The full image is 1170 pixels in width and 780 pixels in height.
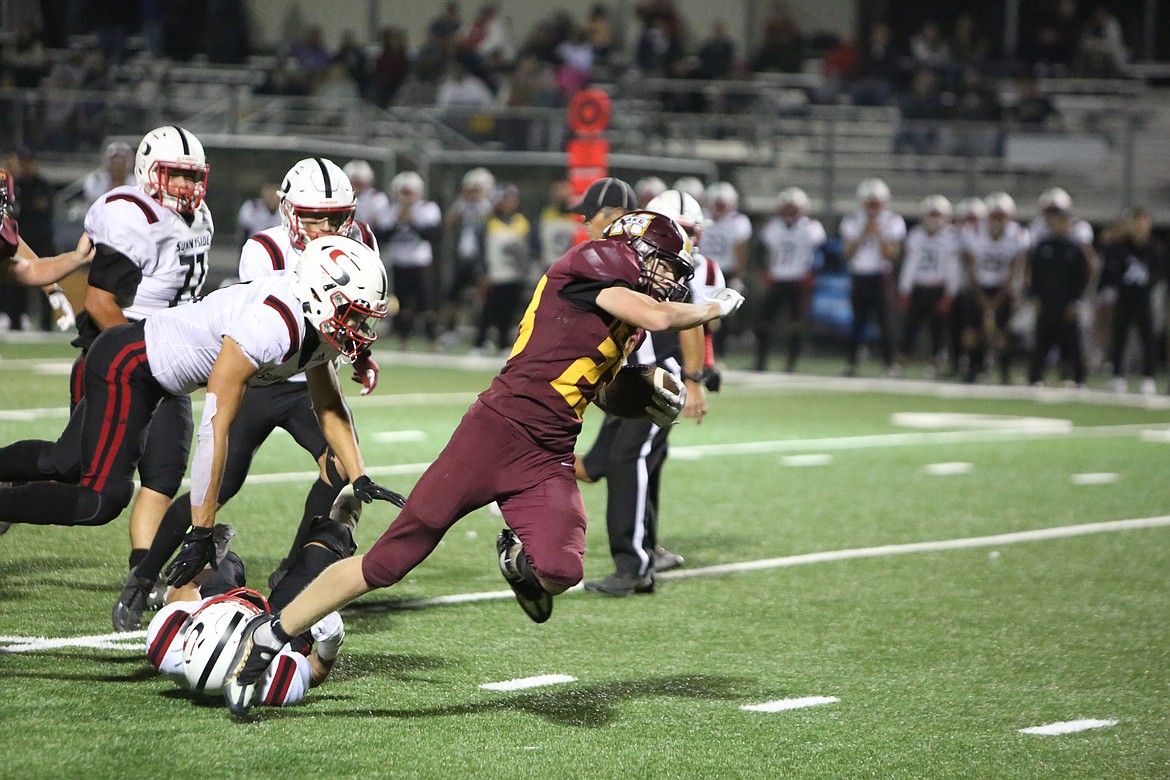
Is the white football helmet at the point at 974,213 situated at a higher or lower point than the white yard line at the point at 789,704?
higher

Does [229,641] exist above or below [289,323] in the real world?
below

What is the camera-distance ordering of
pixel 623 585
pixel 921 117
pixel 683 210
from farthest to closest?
pixel 921 117 < pixel 683 210 < pixel 623 585

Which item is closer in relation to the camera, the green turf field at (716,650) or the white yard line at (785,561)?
the green turf field at (716,650)

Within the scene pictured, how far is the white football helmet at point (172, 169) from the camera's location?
21.6 feet

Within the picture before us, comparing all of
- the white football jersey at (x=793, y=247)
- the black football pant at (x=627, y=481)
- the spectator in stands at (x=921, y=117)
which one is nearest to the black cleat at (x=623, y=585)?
the black football pant at (x=627, y=481)

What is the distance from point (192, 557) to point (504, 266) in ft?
44.2

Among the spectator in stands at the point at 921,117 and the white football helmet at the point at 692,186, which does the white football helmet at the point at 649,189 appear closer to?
the white football helmet at the point at 692,186

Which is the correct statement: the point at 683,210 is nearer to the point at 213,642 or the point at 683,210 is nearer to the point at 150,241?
the point at 150,241

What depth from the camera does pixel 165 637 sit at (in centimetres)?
494

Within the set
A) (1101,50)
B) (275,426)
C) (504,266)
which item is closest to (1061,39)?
(1101,50)

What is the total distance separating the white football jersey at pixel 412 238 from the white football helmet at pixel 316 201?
1273 centimetres

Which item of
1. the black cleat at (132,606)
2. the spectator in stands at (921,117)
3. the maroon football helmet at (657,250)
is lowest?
the black cleat at (132,606)

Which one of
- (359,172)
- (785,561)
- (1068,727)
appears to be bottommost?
(785,561)

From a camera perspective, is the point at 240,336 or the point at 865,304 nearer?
the point at 240,336
